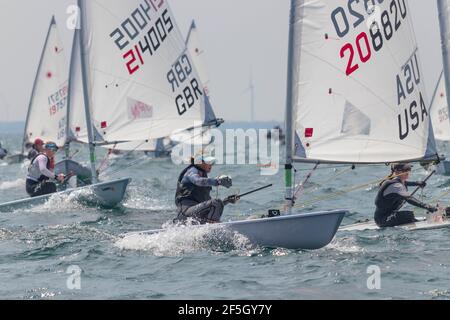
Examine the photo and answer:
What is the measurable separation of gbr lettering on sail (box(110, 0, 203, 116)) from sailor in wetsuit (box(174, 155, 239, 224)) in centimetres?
619

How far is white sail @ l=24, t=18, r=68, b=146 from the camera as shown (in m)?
28.8

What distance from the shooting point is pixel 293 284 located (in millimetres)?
9094

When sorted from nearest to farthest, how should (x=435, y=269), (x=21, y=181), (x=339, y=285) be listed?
1. (x=339, y=285)
2. (x=435, y=269)
3. (x=21, y=181)

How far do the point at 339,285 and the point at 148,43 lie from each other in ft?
32.5

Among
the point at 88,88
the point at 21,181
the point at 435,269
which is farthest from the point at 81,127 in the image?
the point at 435,269

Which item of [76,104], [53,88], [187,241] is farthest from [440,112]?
[187,241]

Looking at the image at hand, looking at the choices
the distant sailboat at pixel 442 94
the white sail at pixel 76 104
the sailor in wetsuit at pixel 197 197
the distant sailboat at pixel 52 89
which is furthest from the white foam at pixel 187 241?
the distant sailboat at pixel 52 89

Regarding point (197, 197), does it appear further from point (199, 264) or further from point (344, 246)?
point (344, 246)

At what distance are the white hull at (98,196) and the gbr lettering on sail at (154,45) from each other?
7.43 ft

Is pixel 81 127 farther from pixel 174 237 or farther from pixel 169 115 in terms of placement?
pixel 174 237

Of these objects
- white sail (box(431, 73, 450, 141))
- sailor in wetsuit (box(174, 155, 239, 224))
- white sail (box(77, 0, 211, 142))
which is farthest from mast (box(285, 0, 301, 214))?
white sail (box(431, 73, 450, 141))

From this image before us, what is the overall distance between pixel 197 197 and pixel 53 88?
18.1 meters

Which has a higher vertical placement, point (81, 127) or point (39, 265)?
point (81, 127)

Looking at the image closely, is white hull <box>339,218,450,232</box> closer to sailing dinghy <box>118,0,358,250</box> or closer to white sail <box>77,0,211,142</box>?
sailing dinghy <box>118,0,358,250</box>
